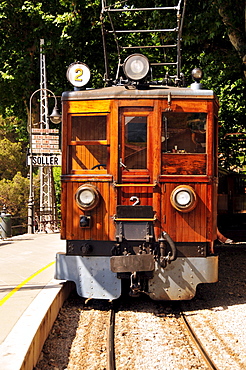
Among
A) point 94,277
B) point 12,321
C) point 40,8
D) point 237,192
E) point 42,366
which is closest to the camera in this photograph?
point 42,366

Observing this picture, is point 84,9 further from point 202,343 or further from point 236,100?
point 202,343

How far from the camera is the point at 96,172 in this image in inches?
324

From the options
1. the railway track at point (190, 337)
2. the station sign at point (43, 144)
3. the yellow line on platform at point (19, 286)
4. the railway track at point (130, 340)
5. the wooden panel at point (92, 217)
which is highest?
the station sign at point (43, 144)

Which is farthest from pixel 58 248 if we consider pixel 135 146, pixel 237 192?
pixel 237 192

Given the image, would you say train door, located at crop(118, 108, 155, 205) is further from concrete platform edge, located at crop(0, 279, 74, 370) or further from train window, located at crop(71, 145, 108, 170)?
concrete platform edge, located at crop(0, 279, 74, 370)

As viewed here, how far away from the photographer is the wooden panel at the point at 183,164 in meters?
8.06

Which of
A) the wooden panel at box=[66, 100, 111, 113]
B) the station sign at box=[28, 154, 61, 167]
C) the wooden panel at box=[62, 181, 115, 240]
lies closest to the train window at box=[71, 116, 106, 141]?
the wooden panel at box=[66, 100, 111, 113]

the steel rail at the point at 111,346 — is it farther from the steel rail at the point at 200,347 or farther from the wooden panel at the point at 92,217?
the wooden panel at the point at 92,217

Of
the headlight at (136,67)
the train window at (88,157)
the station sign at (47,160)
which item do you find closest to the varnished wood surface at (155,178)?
the train window at (88,157)

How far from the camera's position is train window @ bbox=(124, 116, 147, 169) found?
8.12 metres

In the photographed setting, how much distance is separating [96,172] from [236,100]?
12.3 metres

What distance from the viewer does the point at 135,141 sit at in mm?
8133

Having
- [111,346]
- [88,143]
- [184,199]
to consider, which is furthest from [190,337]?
[88,143]

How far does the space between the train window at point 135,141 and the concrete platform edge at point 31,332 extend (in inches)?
83.6
